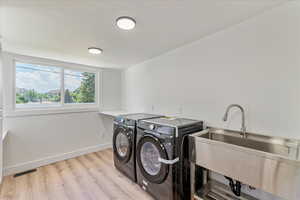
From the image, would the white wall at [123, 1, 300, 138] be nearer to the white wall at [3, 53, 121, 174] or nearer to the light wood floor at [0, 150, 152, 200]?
the light wood floor at [0, 150, 152, 200]

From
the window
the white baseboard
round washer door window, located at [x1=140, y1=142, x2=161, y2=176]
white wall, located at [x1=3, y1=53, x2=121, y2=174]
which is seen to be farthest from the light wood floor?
the window

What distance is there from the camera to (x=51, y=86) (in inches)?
110

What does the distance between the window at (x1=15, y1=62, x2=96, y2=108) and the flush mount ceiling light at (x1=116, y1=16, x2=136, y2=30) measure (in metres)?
2.19

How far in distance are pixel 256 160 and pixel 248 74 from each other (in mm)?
902

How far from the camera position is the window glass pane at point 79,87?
9.94 feet

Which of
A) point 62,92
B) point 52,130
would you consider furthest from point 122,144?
point 62,92

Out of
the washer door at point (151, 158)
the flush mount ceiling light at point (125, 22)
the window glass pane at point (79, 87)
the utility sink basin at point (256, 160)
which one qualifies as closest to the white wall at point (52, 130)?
the window glass pane at point (79, 87)

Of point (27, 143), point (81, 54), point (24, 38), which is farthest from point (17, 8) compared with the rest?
point (27, 143)

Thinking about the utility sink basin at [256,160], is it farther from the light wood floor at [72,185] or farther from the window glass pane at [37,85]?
the window glass pane at [37,85]

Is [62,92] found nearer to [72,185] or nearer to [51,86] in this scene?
[51,86]

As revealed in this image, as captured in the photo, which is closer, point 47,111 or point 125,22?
point 125,22

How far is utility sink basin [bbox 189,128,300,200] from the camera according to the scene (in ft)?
2.98

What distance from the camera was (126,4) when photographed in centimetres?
117

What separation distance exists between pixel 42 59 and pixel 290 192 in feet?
12.4
